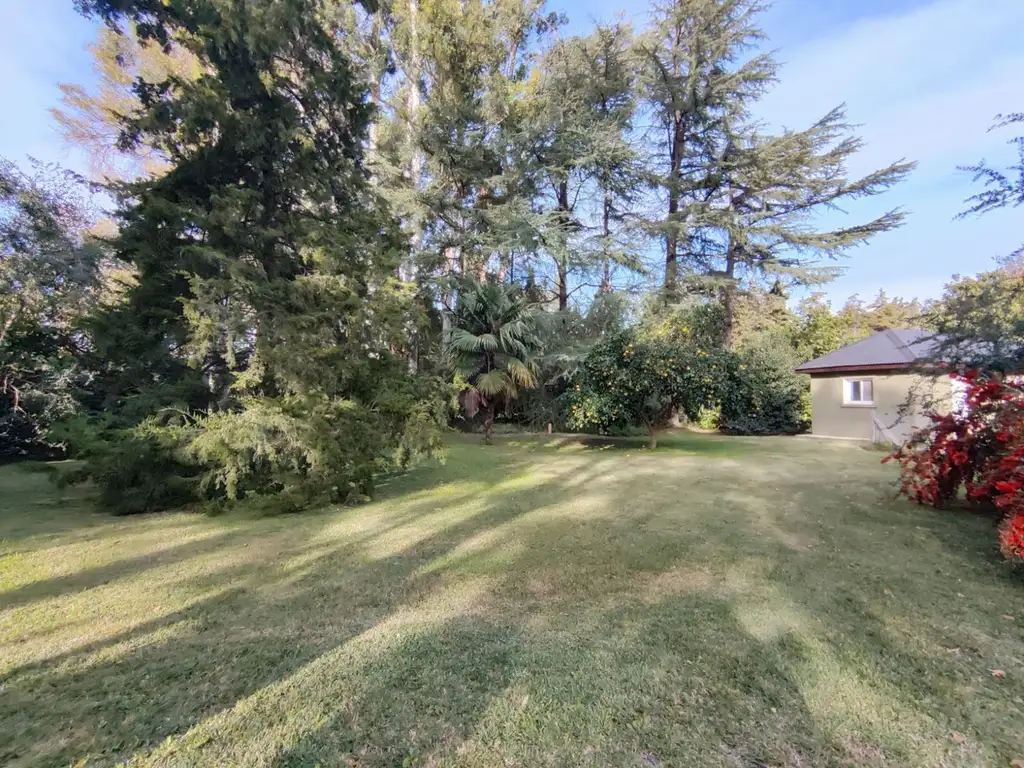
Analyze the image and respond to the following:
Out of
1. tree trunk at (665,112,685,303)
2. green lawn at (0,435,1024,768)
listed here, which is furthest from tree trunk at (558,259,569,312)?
green lawn at (0,435,1024,768)

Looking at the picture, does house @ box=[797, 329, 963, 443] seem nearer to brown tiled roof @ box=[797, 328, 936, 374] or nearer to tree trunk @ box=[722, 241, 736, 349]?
brown tiled roof @ box=[797, 328, 936, 374]

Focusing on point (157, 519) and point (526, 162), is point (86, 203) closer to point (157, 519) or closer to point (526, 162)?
point (157, 519)

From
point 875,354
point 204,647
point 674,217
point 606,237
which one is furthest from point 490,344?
point 875,354

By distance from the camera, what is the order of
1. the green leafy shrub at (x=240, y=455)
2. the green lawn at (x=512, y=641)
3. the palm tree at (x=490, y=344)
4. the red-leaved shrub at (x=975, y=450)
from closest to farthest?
1. the green lawn at (x=512, y=641)
2. the red-leaved shrub at (x=975, y=450)
3. the green leafy shrub at (x=240, y=455)
4. the palm tree at (x=490, y=344)

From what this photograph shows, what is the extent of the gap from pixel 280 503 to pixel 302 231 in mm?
3456

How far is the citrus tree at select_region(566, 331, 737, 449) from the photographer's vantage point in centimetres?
1149

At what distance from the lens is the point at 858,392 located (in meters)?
15.0

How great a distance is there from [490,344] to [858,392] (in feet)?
36.6

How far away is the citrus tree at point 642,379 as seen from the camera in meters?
11.5

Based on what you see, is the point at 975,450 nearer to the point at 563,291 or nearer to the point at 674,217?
the point at 674,217

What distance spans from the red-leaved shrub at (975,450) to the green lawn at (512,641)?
52cm

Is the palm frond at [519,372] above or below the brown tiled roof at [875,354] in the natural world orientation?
below

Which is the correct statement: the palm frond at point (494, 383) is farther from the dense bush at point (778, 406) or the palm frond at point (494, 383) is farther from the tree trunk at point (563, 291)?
the dense bush at point (778, 406)

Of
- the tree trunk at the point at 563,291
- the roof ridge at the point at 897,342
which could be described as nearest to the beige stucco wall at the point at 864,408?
the roof ridge at the point at 897,342
